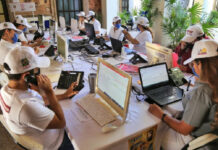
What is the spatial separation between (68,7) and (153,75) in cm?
642

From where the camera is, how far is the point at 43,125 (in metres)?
1.10

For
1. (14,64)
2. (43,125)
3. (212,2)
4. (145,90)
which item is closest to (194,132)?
(145,90)

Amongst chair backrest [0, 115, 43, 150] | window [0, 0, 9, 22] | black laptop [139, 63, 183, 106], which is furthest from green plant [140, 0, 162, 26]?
window [0, 0, 9, 22]

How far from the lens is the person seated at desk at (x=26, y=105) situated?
3.48ft

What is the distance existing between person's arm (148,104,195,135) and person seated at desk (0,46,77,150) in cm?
71

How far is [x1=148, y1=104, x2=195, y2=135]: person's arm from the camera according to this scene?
1190 mm

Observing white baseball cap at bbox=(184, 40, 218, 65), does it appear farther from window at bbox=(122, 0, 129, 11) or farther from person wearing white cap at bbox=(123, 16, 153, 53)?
window at bbox=(122, 0, 129, 11)

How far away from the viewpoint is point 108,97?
1.42m

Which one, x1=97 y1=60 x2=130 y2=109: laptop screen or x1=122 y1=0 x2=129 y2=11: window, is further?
x1=122 y1=0 x2=129 y2=11: window

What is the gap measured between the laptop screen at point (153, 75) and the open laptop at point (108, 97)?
37cm

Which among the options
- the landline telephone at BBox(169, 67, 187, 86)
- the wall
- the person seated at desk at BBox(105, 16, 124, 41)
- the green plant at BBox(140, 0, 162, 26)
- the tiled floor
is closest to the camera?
the landline telephone at BBox(169, 67, 187, 86)

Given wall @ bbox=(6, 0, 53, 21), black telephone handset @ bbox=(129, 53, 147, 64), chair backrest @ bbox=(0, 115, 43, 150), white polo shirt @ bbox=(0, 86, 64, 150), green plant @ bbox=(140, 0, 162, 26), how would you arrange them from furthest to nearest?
wall @ bbox=(6, 0, 53, 21) → green plant @ bbox=(140, 0, 162, 26) → black telephone handset @ bbox=(129, 53, 147, 64) → chair backrest @ bbox=(0, 115, 43, 150) → white polo shirt @ bbox=(0, 86, 64, 150)

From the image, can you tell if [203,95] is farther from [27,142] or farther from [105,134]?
[27,142]

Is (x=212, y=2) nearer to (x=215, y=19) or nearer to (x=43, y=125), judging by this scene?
(x=215, y=19)
